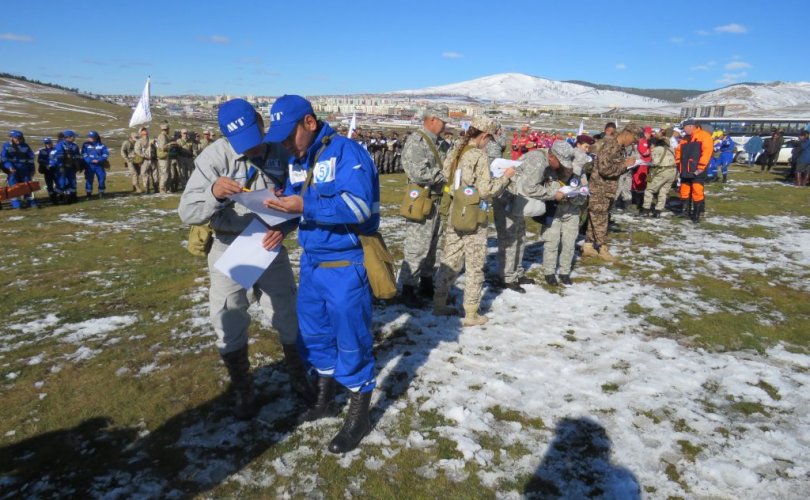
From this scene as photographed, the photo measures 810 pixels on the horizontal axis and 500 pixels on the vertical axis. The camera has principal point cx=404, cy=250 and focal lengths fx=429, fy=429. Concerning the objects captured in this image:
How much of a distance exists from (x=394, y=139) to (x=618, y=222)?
14546mm

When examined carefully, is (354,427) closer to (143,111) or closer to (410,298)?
(410,298)

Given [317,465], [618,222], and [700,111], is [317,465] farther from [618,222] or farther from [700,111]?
[700,111]

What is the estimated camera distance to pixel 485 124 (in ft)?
16.3

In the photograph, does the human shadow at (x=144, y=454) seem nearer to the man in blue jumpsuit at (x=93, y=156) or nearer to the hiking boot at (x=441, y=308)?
the hiking boot at (x=441, y=308)

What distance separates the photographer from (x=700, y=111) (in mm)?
93312

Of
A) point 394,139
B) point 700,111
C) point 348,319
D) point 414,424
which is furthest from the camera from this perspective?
point 700,111

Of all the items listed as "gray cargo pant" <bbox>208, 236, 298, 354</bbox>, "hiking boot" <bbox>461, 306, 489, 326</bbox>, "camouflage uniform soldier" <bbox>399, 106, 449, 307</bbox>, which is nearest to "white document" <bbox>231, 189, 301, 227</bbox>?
"gray cargo pant" <bbox>208, 236, 298, 354</bbox>

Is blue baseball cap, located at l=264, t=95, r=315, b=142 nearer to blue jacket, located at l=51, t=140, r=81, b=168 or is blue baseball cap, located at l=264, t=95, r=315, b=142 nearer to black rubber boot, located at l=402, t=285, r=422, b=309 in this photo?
black rubber boot, located at l=402, t=285, r=422, b=309

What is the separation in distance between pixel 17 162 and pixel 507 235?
14.8 meters

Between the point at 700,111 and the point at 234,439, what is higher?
the point at 700,111

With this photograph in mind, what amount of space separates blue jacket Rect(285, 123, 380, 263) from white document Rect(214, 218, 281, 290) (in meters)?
0.31

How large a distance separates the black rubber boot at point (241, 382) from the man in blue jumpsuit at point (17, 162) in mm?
13503

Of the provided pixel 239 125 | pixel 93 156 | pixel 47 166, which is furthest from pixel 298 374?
pixel 93 156

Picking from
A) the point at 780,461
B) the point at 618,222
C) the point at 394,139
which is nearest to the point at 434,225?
the point at 780,461
